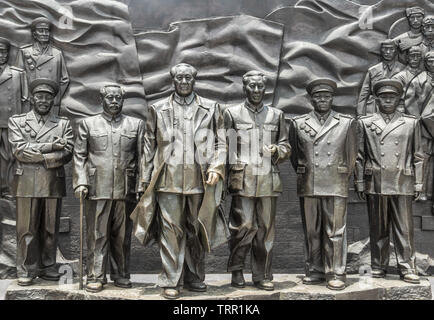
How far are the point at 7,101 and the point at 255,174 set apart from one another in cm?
309

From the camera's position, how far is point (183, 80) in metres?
5.53

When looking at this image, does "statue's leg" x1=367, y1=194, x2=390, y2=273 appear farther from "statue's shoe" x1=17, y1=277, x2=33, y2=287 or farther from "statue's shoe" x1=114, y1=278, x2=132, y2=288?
"statue's shoe" x1=17, y1=277, x2=33, y2=287

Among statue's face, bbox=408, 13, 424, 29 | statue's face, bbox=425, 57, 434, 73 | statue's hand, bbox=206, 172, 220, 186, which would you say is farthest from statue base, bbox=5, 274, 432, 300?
statue's face, bbox=408, 13, 424, 29

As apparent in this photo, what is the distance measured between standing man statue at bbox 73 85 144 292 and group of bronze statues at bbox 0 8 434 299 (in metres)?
0.01

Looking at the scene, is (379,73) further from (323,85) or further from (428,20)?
(323,85)

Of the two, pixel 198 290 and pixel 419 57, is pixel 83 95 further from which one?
pixel 419 57

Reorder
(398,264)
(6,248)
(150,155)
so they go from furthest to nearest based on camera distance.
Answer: (6,248) → (398,264) → (150,155)

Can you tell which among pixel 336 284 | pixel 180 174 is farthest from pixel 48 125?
pixel 336 284

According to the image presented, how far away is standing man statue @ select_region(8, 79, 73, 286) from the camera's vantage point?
5918mm

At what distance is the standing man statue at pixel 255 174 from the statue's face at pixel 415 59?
2.17 m

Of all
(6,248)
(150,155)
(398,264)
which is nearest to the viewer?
(150,155)
